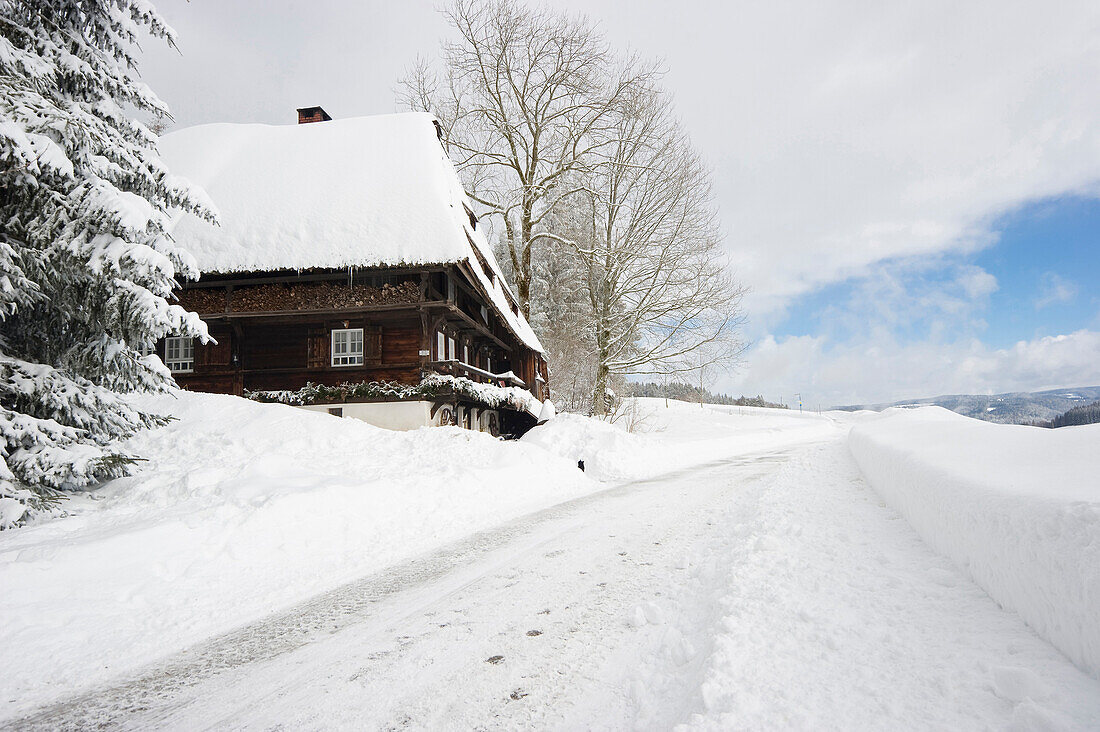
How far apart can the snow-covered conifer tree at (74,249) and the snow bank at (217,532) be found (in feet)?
3.00

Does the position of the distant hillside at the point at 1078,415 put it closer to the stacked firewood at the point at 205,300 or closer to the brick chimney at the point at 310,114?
the stacked firewood at the point at 205,300

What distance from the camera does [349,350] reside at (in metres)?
18.4

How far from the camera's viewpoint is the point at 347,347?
1841 centimetres

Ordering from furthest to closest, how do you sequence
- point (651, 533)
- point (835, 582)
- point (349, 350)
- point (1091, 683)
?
point (349, 350) → point (651, 533) → point (835, 582) → point (1091, 683)

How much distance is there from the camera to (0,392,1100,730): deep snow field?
2725mm

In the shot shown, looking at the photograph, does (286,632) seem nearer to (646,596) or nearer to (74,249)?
(646,596)

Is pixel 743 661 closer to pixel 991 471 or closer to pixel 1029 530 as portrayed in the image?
pixel 1029 530

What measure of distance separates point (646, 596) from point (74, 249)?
24.3 ft

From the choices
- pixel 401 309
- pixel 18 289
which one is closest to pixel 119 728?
pixel 18 289

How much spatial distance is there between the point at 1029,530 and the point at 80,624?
21.0ft

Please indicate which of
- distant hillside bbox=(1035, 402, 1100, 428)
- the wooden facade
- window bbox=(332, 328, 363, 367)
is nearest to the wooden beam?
the wooden facade

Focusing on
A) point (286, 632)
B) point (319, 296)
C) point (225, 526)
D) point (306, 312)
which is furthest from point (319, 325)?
point (286, 632)

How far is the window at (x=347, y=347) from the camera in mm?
18328

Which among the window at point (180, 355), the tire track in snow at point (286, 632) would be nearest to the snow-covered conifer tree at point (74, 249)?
the tire track in snow at point (286, 632)
